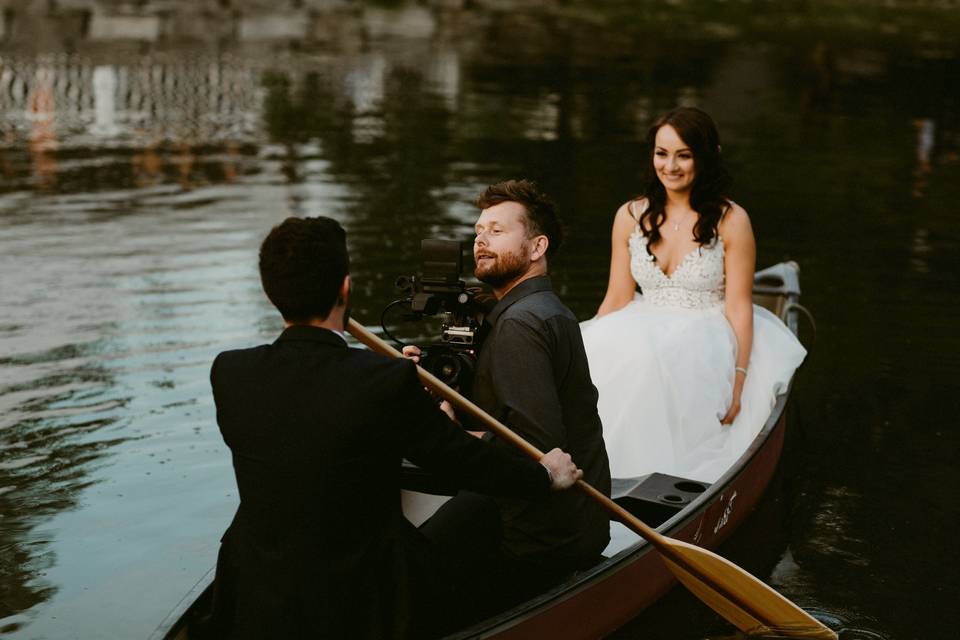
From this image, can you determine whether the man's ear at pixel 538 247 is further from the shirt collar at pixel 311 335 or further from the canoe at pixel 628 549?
the shirt collar at pixel 311 335

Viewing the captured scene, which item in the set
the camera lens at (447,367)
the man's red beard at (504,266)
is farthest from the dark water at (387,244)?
the man's red beard at (504,266)

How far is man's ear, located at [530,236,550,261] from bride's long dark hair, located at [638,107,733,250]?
243 cm

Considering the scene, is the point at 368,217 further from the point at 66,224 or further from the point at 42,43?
the point at 42,43

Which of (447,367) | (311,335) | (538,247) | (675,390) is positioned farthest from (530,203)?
(675,390)

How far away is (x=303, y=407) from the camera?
10.6 ft

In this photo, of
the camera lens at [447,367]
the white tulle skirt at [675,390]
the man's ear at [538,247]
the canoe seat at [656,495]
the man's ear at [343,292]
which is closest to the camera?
the man's ear at [343,292]

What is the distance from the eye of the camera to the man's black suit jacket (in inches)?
128

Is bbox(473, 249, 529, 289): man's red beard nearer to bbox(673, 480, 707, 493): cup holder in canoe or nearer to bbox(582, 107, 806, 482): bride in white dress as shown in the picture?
bbox(673, 480, 707, 493): cup holder in canoe

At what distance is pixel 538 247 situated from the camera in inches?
171

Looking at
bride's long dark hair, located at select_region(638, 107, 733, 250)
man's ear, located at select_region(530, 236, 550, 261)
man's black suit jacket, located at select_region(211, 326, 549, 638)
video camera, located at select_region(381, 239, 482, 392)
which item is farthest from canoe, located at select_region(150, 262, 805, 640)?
bride's long dark hair, located at select_region(638, 107, 733, 250)

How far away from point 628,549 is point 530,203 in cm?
145

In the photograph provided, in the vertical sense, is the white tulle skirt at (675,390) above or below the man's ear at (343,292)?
below

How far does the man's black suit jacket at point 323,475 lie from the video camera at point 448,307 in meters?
0.74

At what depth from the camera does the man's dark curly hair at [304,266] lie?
321 centimetres
